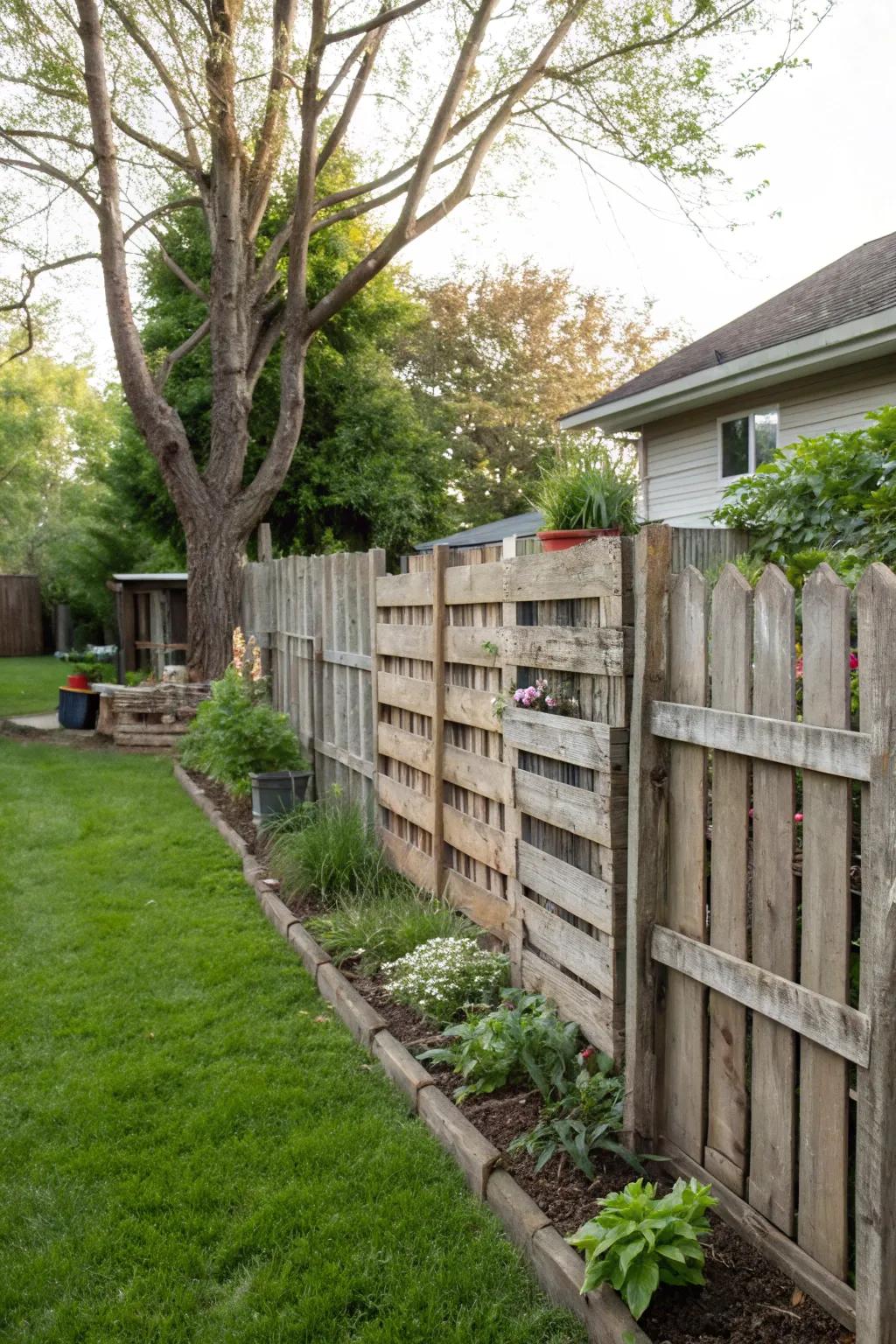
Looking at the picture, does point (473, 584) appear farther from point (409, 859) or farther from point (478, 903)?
point (409, 859)

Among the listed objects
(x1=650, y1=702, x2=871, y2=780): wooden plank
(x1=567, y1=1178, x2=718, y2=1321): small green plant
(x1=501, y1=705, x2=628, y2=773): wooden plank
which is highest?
(x1=650, y1=702, x2=871, y2=780): wooden plank

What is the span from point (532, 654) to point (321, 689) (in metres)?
4.26

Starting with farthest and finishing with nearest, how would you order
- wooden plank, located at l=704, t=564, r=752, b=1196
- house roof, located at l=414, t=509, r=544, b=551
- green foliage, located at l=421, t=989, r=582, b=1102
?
1. house roof, located at l=414, t=509, r=544, b=551
2. green foliage, located at l=421, t=989, r=582, b=1102
3. wooden plank, located at l=704, t=564, r=752, b=1196

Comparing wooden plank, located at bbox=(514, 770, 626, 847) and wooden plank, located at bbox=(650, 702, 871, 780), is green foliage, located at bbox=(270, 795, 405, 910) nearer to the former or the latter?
wooden plank, located at bbox=(514, 770, 626, 847)

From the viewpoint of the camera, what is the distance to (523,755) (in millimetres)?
3936

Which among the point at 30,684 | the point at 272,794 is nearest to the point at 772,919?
the point at 272,794

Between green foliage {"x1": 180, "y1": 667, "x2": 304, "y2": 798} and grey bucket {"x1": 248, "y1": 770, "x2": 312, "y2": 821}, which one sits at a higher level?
green foliage {"x1": 180, "y1": 667, "x2": 304, "y2": 798}

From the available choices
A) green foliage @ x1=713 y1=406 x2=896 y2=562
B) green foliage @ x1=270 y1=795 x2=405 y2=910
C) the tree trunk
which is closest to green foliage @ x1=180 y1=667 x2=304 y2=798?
green foliage @ x1=270 y1=795 x2=405 y2=910

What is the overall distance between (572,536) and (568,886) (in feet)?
4.27

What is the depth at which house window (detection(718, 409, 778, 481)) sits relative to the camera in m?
11.9

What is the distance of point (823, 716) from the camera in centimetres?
222

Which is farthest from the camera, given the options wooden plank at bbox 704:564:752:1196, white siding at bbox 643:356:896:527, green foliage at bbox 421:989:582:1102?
white siding at bbox 643:356:896:527

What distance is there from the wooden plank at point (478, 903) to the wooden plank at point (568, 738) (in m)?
0.87

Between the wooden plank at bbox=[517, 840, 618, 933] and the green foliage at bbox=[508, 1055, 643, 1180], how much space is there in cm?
46
